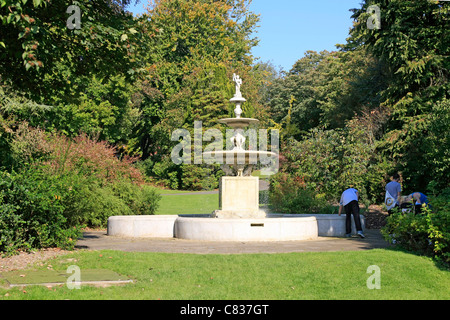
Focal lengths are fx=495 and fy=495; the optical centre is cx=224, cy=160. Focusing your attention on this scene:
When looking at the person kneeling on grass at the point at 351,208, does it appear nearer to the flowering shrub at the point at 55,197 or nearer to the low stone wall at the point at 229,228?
the low stone wall at the point at 229,228

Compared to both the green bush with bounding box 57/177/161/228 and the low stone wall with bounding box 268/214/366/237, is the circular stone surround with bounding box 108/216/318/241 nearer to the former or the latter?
the low stone wall with bounding box 268/214/366/237

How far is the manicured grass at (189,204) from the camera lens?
26969 mm

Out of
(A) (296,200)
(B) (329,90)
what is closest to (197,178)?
(B) (329,90)

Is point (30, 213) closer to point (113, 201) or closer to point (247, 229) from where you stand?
point (247, 229)

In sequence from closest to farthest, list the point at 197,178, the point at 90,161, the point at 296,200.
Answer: the point at 296,200 < the point at 90,161 < the point at 197,178

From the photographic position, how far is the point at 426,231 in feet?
30.2

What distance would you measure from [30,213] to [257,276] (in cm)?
505

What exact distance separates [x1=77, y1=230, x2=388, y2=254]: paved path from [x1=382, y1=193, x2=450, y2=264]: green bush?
1.29 m

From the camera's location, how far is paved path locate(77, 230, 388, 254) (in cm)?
1107

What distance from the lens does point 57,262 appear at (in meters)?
8.95

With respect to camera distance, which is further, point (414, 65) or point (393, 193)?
point (414, 65)

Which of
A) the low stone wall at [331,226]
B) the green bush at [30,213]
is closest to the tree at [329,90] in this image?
the low stone wall at [331,226]

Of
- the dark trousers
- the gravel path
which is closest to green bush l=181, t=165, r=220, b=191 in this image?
the dark trousers
